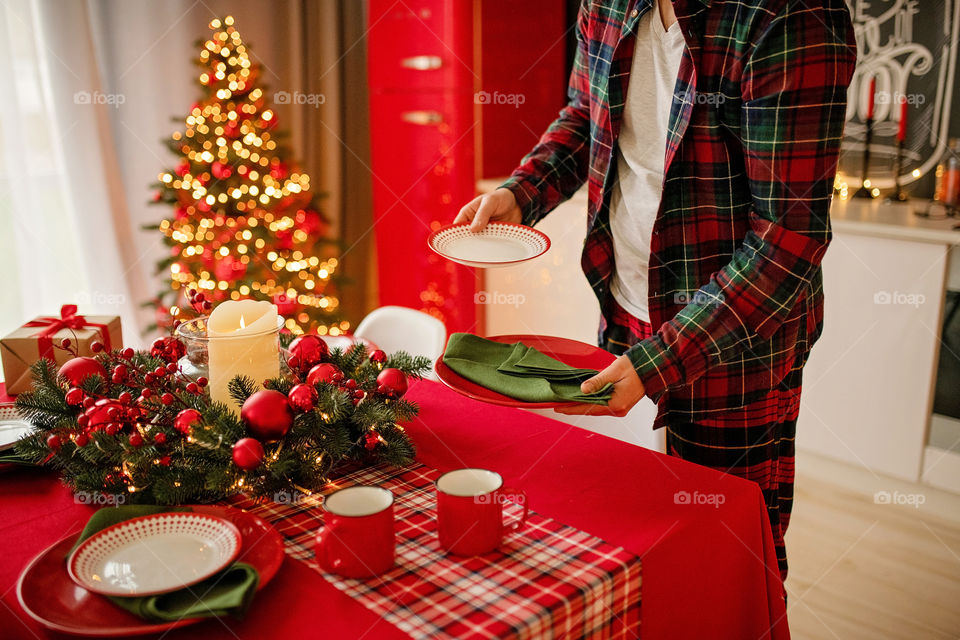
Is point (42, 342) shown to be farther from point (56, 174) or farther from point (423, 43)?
point (423, 43)

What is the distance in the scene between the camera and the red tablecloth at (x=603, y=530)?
2.93 ft

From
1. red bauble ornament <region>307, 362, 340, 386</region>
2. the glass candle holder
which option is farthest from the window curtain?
red bauble ornament <region>307, 362, 340, 386</region>

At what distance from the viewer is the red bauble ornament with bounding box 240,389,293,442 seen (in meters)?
1.10

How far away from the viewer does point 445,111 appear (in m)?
3.22

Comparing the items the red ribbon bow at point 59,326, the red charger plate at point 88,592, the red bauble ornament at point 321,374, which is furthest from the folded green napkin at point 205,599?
the red ribbon bow at point 59,326

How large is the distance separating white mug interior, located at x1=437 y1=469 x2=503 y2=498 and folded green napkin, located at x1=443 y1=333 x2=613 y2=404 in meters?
0.20

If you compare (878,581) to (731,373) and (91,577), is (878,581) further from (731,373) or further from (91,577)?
(91,577)

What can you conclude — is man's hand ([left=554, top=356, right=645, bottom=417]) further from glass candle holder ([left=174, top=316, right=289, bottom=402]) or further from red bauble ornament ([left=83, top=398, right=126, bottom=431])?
red bauble ornament ([left=83, top=398, right=126, bottom=431])

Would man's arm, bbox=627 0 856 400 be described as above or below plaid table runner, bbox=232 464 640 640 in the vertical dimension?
above

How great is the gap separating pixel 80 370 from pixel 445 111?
84.5 inches

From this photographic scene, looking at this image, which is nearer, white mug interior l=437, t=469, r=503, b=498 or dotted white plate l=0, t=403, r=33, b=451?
white mug interior l=437, t=469, r=503, b=498

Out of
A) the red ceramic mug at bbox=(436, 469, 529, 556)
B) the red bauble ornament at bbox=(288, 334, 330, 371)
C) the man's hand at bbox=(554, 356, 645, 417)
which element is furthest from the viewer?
the red bauble ornament at bbox=(288, 334, 330, 371)

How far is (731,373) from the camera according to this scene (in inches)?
57.6

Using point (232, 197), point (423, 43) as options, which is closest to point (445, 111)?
point (423, 43)
